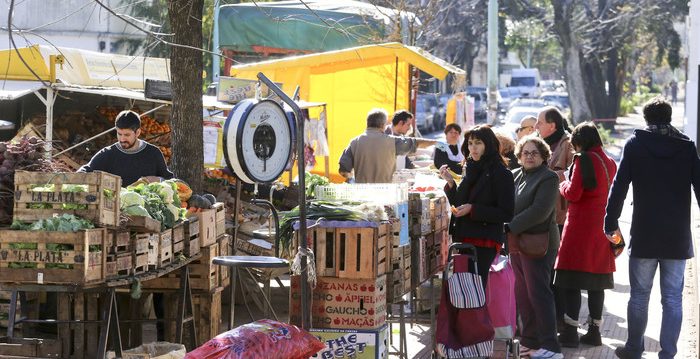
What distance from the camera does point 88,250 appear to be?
242 inches

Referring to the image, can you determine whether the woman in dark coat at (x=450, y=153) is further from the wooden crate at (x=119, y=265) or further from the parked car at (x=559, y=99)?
the parked car at (x=559, y=99)

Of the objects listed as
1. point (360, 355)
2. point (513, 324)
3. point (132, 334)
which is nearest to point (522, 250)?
point (513, 324)

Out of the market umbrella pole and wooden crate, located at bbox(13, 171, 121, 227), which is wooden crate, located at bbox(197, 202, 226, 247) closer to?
wooden crate, located at bbox(13, 171, 121, 227)

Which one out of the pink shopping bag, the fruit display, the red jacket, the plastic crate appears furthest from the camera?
the red jacket

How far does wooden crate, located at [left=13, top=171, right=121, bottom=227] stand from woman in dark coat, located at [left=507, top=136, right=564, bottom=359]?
3.35 metres

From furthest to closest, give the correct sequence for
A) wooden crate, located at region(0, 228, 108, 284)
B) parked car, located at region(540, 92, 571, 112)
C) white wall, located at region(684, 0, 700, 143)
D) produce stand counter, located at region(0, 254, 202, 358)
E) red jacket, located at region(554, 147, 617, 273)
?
1. parked car, located at region(540, 92, 571, 112)
2. white wall, located at region(684, 0, 700, 143)
3. red jacket, located at region(554, 147, 617, 273)
4. produce stand counter, located at region(0, 254, 202, 358)
5. wooden crate, located at region(0, 228, 108, 284)

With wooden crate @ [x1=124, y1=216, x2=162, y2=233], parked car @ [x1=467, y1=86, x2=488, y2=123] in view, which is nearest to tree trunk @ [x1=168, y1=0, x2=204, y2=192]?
wooden crate @ [x1=124, y1=216, x2=162, y2=233]

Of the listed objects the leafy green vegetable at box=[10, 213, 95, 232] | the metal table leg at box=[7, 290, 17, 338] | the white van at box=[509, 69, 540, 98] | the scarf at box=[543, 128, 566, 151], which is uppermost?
the white van at box=[509, 69, 540, 98]

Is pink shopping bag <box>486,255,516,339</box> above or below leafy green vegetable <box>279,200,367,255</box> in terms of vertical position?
below

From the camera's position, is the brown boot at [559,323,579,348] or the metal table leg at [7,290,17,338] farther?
the brown boot at [559,323,579,348]

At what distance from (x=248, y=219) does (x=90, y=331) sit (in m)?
2.89

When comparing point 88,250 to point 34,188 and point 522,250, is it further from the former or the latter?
point 522,250

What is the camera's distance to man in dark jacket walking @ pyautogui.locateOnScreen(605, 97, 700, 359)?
7.86 m

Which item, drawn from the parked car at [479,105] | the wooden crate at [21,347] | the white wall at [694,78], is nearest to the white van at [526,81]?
the parked car at [479,105]
